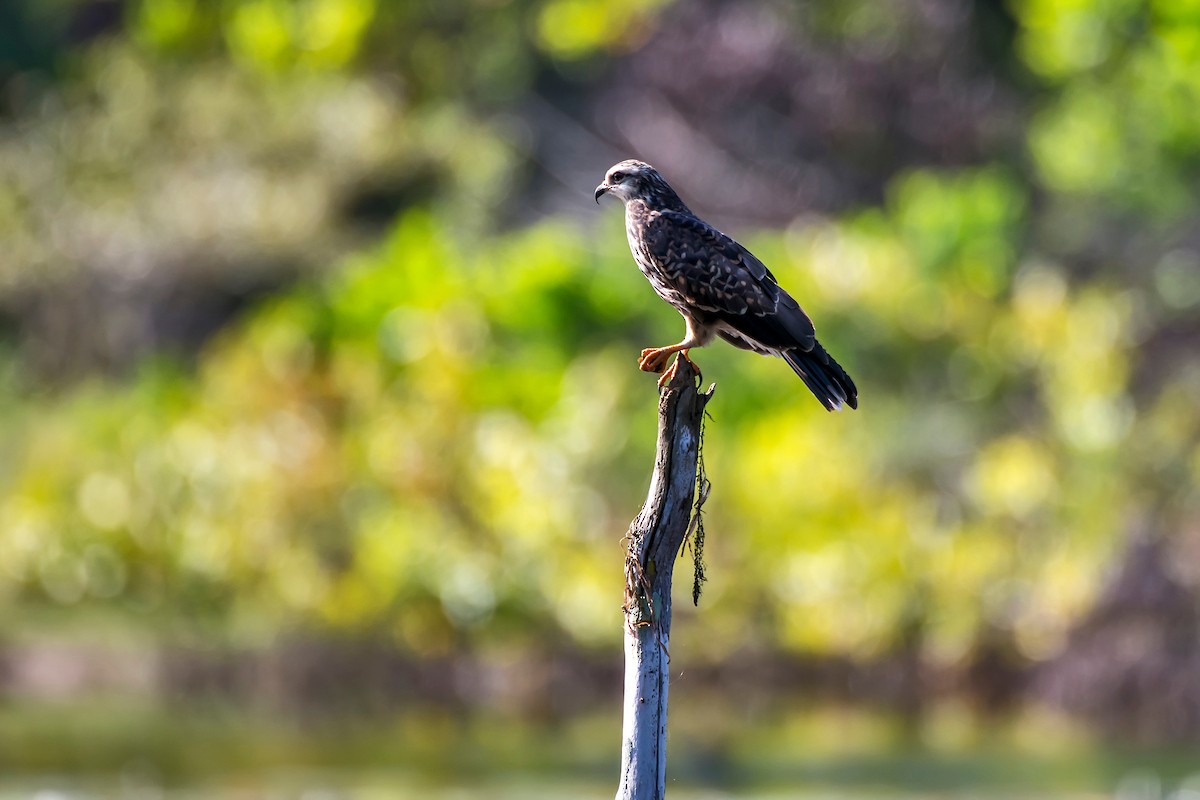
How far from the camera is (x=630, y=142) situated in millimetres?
26281

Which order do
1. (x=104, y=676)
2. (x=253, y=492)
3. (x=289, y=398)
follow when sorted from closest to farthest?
(x=104, y=676) < (x=253, y=492) < (x=289, y=398)

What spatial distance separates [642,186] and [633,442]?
8.95 m

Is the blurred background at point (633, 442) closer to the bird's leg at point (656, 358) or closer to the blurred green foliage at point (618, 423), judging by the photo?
the blurred green foliage at point (618, 423)

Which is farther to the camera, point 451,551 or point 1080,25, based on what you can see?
point 1080,25

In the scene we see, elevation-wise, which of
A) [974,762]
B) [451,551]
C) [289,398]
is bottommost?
[974,762]

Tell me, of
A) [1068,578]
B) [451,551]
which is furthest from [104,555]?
[1068,578]

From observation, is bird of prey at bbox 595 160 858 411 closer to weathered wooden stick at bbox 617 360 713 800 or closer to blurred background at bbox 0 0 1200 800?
weathered wooden stick at bbox 617 360 713 800

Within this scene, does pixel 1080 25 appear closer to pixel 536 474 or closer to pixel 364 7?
pixel 536 474

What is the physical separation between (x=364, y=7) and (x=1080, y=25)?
1115 cm

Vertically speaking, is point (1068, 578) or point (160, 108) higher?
point (160, 108)

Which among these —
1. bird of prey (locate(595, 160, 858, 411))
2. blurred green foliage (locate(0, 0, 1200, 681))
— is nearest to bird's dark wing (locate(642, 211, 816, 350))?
bird of prey (locate(595, 160, 858, 411))

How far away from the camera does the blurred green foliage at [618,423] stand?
14.9 m

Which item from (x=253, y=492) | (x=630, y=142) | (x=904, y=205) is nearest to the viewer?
(x=253, y=492)

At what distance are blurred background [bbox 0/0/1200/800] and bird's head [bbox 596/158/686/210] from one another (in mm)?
4336
